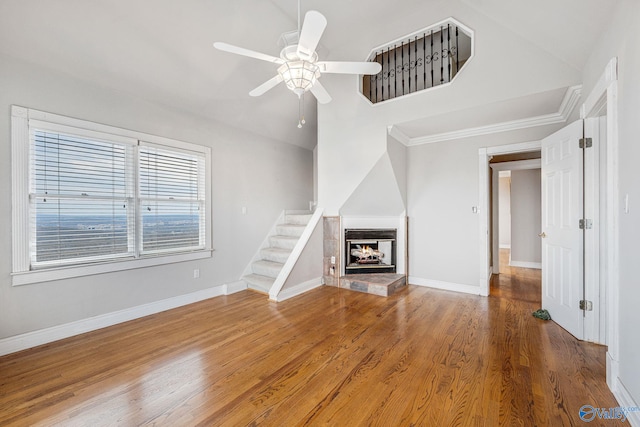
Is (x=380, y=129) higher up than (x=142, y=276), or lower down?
higher up

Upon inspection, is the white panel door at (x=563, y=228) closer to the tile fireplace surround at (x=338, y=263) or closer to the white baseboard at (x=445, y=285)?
the white baseboard at (x=445, y=285)

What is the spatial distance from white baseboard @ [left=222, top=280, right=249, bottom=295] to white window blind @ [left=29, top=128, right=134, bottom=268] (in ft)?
4.54

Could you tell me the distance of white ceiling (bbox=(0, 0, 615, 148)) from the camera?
89.0 inches

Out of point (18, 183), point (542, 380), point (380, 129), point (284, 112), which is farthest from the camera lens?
point (284, 112)

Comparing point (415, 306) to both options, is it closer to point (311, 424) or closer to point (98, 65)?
point (311, 424)

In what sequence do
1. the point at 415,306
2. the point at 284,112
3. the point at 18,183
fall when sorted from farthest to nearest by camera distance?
the point at 284,112, the point at 415,306, the point at 18,183

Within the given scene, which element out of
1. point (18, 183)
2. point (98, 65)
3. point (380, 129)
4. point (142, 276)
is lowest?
point (142, 276)

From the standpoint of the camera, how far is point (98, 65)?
8.85 feet

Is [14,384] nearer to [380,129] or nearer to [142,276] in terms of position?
[142,276]

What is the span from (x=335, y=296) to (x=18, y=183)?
11.8 ft

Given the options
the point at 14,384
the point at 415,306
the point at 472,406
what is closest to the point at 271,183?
the point at 415,306

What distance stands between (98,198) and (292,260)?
2416 millimetres

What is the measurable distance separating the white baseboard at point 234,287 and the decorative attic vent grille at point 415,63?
3.55 m

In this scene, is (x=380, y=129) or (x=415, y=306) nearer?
(x=415, y=306)
